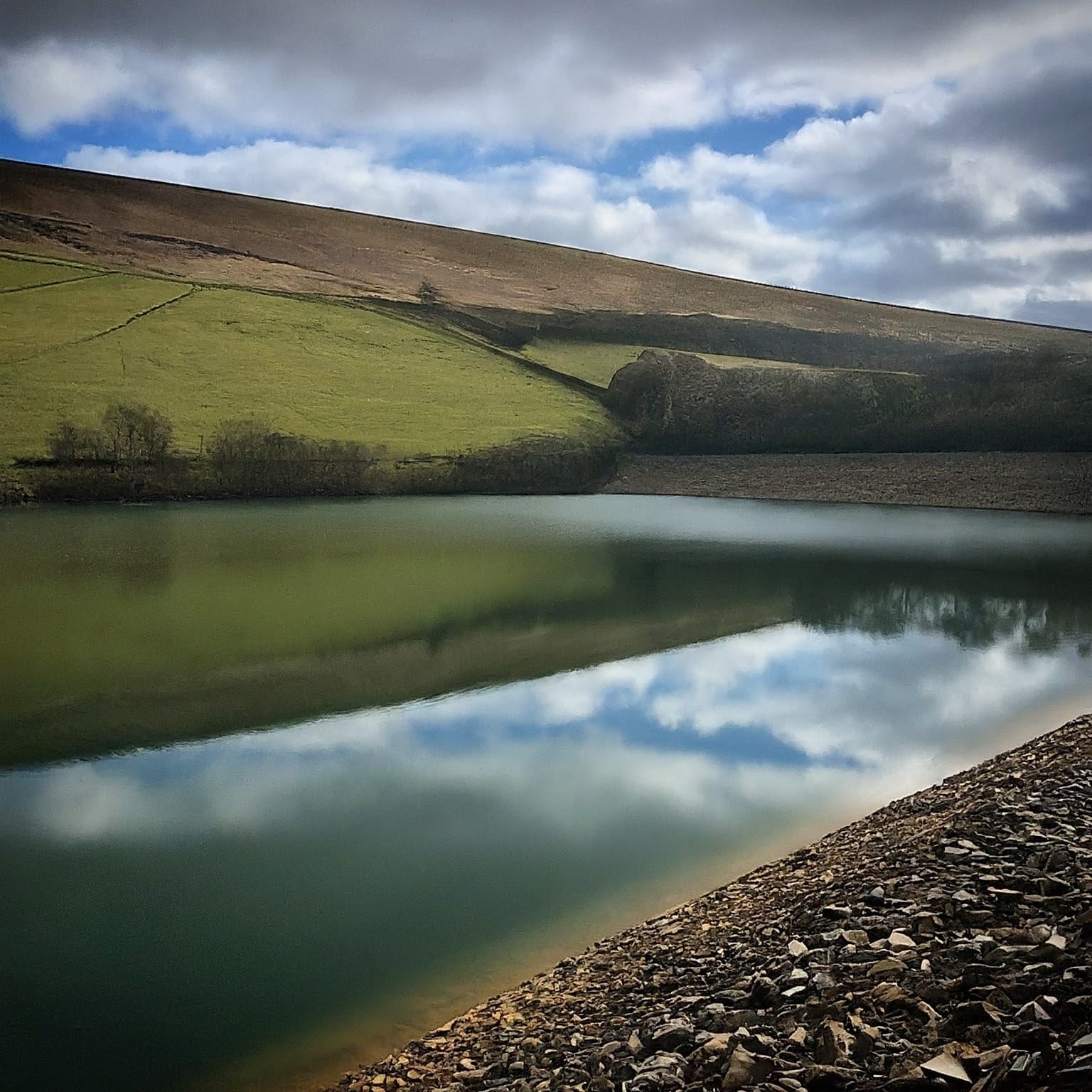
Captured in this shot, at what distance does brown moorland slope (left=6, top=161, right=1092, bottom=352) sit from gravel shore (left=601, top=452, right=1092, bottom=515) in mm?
15582

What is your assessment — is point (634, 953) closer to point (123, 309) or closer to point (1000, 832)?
point (1000, 832)

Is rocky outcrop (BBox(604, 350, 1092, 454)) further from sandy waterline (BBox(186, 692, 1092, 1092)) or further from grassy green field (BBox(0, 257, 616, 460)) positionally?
sandy waterline (BBox(186, 692, 1092, 1092))

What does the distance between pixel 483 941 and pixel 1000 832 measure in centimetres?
275

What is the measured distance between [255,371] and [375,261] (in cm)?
1868

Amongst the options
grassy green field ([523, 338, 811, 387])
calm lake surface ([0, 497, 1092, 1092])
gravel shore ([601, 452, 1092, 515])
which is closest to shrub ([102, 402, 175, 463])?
calm lake surface ([0, 497, 1092, 1092])

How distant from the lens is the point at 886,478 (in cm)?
2880

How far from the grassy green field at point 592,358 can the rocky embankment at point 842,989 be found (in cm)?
3358

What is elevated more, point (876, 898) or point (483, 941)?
point (876, 898)

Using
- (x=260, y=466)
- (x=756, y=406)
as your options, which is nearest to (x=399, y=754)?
(x=260, y=466)

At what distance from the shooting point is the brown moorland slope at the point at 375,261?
40500mm

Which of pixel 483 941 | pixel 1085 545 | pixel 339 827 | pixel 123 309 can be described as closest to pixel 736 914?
pixel 483 941

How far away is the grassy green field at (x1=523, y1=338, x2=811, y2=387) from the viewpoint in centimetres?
3895

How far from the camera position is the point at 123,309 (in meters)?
33.4

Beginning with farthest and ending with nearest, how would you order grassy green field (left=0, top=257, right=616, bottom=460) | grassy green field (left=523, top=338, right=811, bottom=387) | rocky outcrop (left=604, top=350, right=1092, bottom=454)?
grassy green field (left=523, top=338, right=811, bottom=387), rocky outcrop (left=604, top=350, right=1092, bottom=454), grassy green field (left=0, top=257, right=616, bottom=460)
